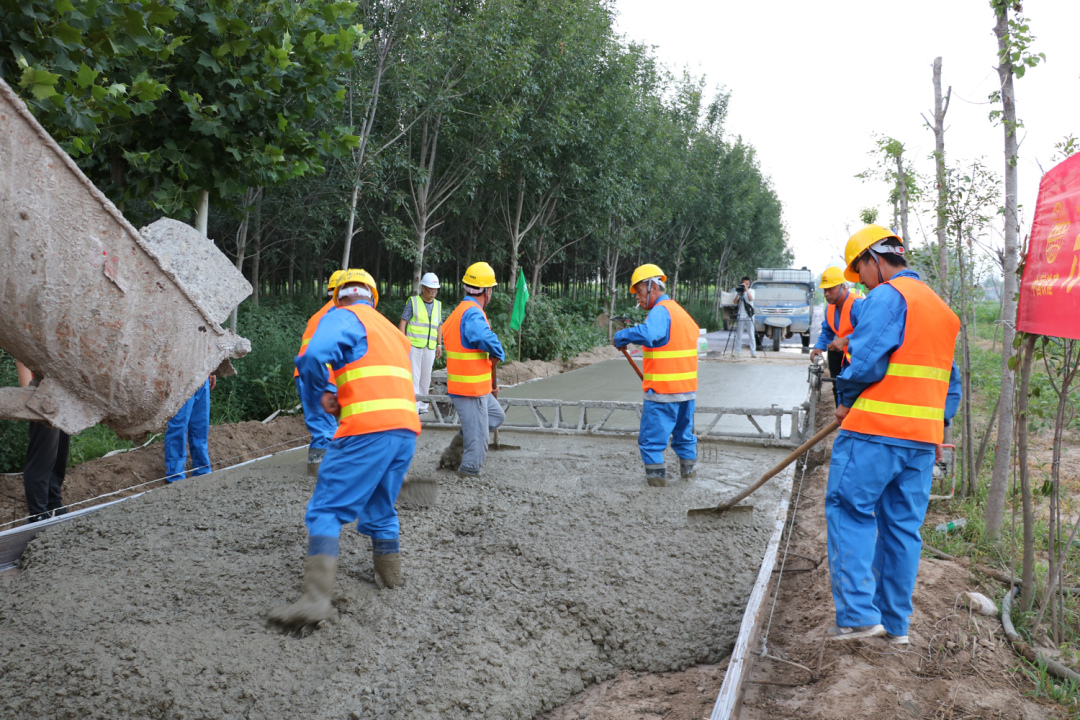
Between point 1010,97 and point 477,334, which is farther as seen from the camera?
point 477,334

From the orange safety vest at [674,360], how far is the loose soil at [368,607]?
37.7 inches

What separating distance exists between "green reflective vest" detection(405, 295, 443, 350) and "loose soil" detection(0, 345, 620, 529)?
3.31 ft

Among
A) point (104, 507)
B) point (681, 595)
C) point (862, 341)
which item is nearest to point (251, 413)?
point (104, 507)

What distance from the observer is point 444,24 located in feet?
40.2

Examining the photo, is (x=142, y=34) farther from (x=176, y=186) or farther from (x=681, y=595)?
(x=681, y=595)

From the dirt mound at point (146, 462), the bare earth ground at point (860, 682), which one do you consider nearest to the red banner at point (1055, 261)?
the bare earth ground at point (860, 682)

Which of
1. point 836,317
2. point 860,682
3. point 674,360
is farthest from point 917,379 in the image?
point 836,317

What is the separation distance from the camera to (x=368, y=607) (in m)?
3.43

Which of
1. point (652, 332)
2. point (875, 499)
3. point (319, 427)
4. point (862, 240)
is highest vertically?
point (862, 240)

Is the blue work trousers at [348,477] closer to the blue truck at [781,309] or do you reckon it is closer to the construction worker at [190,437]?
the construction worker at [190,437]

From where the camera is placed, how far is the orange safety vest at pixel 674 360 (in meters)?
5.81

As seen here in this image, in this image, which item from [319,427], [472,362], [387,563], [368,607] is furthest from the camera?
[319,427]

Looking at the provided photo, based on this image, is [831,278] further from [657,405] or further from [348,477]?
[348,477]

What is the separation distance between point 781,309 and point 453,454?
723 inches
